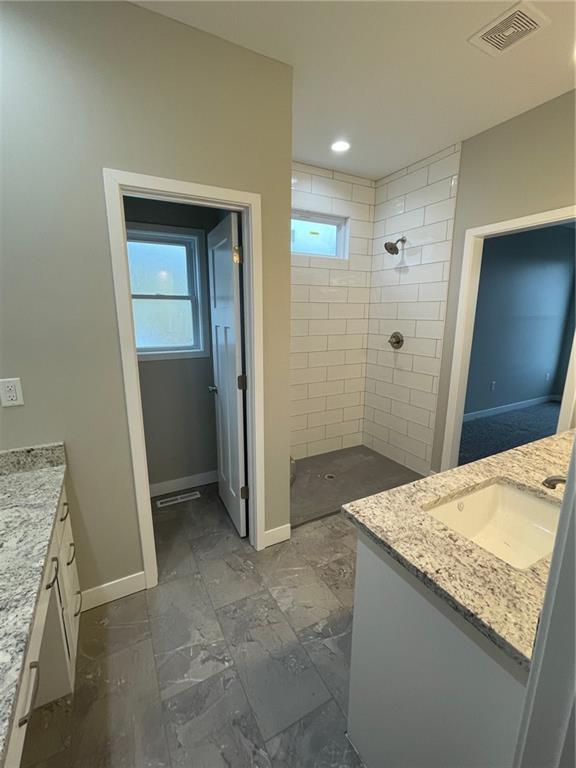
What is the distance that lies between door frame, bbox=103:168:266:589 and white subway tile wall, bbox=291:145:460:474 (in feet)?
4.41

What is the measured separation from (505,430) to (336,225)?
3.41 metres

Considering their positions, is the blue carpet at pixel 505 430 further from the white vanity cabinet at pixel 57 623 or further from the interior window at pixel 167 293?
the white vanity cabinet at pixel 57 623

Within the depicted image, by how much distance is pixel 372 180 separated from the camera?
3.43 metres

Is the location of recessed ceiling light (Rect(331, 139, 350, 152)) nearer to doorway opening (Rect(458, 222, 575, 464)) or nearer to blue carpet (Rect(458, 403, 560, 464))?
doorway opening (Rect(458, 222, 575, 464))

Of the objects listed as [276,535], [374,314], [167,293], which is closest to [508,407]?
[374,314]

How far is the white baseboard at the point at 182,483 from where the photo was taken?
2891 millimetres

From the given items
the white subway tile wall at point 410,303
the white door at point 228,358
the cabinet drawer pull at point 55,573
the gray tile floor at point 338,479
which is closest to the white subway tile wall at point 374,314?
the white subway tile wall at point 410,303

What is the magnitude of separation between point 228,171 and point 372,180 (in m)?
2.27

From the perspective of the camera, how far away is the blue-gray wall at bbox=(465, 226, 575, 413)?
15.0 ft

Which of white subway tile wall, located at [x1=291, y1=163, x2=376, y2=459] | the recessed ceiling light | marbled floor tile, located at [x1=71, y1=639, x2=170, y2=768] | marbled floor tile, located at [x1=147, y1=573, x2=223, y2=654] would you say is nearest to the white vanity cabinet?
marbled floor tile, located at [x1=71, y1=639, x2=170, y2=768]

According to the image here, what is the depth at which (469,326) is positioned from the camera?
108 inches

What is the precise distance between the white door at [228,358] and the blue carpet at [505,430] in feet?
7.97

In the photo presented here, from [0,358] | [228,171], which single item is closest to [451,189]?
[228,171]

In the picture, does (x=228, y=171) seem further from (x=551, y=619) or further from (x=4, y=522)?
(x=551, y=619)
